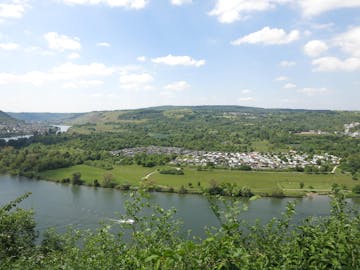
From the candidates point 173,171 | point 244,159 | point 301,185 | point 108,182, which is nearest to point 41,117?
point 244,159

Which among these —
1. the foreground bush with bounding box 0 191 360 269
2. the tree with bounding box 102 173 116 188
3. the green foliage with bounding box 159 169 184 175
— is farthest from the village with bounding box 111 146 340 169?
the foreground bush with bounding box 0 191 360 269

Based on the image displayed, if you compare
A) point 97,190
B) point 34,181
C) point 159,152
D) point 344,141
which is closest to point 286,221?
point 97,190

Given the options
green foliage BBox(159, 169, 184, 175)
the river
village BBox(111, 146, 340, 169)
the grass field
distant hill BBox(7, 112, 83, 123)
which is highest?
distant hill BBox(7, 112, 83, 123)

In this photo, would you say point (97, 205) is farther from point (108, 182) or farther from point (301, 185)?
point (301, 185)

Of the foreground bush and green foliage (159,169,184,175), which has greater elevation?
the foreground bush

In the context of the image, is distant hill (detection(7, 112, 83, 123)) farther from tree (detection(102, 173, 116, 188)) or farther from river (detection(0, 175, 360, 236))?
river (detection(0, 175, 360, 236))

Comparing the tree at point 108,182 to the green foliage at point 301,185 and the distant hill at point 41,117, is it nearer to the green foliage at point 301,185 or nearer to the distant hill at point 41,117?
the green foliage at point 301,185

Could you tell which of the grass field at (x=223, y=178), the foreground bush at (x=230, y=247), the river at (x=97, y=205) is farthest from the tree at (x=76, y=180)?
the foreground bush at (x=230, y=247)
